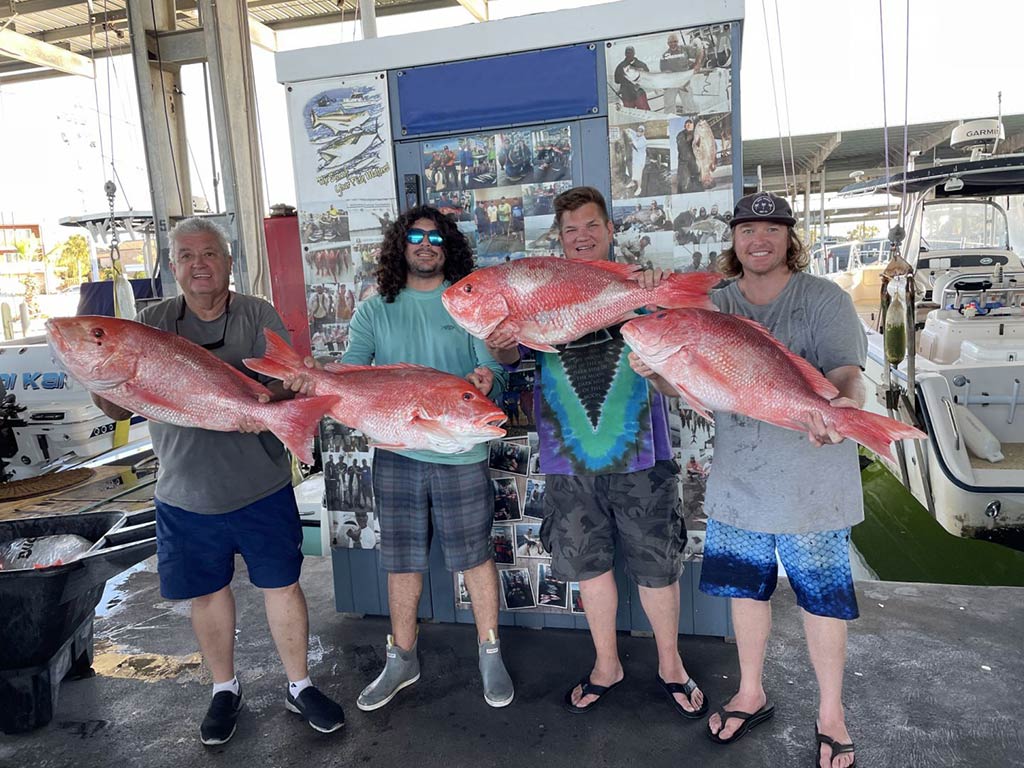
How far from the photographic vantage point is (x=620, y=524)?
97.9 inches

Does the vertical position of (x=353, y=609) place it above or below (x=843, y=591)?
below

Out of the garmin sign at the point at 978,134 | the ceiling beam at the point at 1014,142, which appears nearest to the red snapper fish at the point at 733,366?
the garmin sign at the point at 978,134

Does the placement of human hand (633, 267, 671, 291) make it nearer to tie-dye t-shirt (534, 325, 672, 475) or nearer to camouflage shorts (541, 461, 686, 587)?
tie-dye t-shirt (534, 325, 672, 475)

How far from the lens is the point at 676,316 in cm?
→ 182

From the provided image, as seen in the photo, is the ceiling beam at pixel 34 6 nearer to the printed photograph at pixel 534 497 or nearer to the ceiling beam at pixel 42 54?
the ceiling beam at pixel 42 54

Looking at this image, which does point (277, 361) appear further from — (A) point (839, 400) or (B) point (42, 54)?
(B) point (42, 54)

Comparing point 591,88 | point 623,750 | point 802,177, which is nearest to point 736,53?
point 591,88

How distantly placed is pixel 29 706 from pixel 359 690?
123 centimetres

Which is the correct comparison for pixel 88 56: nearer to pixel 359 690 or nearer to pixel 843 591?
pixel 359 690

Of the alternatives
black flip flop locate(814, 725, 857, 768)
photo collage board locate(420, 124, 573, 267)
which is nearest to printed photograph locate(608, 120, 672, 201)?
photo collage board locate(420, 124, 573, 267)

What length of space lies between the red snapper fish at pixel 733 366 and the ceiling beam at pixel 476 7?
10.8m

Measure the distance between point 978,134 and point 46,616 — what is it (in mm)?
9811

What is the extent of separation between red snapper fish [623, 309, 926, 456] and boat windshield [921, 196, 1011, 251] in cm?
730

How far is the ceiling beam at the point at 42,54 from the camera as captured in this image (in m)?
10.4
